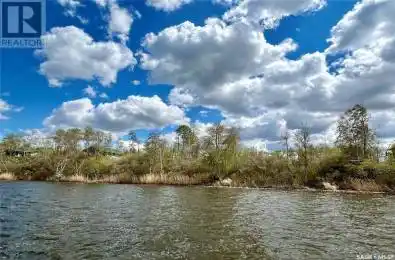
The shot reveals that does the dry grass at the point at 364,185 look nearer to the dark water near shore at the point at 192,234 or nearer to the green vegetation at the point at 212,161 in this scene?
the green vegetation at the point at 212,161

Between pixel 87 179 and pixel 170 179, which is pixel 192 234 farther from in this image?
pixel 87 179

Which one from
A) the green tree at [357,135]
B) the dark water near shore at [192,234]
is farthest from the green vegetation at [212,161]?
the dark water near shore at [192,234]

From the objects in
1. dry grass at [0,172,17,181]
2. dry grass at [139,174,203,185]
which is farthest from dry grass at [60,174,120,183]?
dry grass at [0,172,17,181]

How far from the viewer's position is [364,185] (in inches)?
2101

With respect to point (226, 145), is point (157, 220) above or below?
below

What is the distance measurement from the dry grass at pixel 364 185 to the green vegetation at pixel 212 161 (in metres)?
0.13

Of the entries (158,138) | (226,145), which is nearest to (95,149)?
(158,138)

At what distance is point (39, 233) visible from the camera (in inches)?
680

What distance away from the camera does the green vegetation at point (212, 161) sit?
58.7m

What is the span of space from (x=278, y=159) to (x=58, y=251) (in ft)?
187

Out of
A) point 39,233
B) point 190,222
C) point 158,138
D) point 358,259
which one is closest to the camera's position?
point 358,259

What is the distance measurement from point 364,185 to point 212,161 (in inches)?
1092

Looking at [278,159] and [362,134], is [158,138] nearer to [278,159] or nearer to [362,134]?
[278,159]

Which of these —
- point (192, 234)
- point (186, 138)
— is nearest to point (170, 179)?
point (186, 138)
